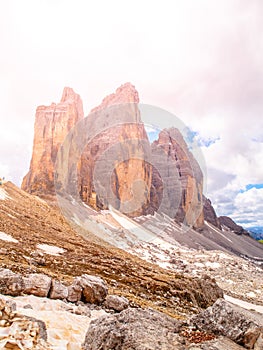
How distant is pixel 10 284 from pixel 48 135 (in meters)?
77.4

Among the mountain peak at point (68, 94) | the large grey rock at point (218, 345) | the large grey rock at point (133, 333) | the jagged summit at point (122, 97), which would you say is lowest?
the large grey rock at point (133, 333)

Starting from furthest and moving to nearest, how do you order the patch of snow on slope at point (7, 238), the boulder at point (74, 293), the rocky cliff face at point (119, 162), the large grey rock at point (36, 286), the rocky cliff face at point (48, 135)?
the rocky cliff face at point (119, 162), the rocky cliff face at point (48, 135), the patch of snow on slope at point (7, 238), the boulder at point (74, 293), the large grey rock at point (36, 286)

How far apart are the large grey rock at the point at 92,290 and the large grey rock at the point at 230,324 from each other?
157 inches

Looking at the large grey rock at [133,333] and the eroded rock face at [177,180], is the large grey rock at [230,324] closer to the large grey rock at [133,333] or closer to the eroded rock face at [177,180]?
the large grey rock at [133,333]

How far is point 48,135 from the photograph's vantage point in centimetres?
7981

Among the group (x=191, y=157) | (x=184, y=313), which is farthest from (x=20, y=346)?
(x=191, y=157)

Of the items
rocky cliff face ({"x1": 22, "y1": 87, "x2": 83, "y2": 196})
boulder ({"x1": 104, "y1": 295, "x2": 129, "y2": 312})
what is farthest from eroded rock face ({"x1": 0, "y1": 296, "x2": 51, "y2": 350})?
rocky cliff face ({"x1": 22, "y1": 87, "x2": 83, "y2": 196})

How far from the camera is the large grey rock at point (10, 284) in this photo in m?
6.95

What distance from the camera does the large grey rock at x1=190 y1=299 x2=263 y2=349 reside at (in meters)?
4.63

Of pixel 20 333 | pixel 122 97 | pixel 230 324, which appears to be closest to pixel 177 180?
pixel 122 97

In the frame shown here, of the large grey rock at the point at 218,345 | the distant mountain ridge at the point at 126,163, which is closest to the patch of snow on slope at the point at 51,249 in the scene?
the large grey rock at the point at 218,345

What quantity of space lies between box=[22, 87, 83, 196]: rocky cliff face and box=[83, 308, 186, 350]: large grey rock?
7051cm

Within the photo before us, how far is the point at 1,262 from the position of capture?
9.98 meters

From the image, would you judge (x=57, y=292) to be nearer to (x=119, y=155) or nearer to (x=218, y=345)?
(x=218, y=345)
